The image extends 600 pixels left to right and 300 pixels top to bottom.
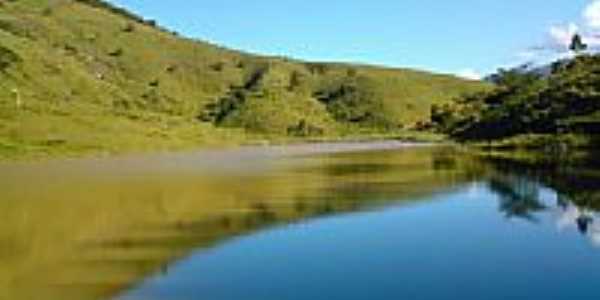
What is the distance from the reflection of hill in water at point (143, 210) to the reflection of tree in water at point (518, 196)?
5.42 meters

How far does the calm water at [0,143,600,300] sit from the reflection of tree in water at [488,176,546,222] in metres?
0.15

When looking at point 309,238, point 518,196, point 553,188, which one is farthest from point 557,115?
point 309,238

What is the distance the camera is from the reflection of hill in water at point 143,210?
4294 cm

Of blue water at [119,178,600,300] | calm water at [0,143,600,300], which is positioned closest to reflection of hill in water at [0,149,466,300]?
calm water at [0,143,600,300]

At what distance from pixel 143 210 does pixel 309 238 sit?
902 inches

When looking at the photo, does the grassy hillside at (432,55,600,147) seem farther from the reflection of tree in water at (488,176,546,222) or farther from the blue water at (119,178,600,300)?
the blue water at (119,178,600,300)

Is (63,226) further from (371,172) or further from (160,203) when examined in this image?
(371,172)

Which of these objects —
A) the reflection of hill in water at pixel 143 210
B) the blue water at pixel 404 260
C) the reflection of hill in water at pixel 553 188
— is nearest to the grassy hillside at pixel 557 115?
the reflection of hill in water at pixel 553 188

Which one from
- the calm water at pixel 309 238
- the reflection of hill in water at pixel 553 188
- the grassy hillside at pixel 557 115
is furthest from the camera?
the grassy hillside at pixel 557 115

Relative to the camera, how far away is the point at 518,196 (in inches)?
2948

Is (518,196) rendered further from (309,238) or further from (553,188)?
(309,238)

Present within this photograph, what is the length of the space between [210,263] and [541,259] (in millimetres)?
14487

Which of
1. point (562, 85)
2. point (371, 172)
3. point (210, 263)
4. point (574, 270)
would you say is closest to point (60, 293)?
point (210, 263)

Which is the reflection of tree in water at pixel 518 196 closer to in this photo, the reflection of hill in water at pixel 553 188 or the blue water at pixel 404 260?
the reflection of hill in water at pixel 553 188
